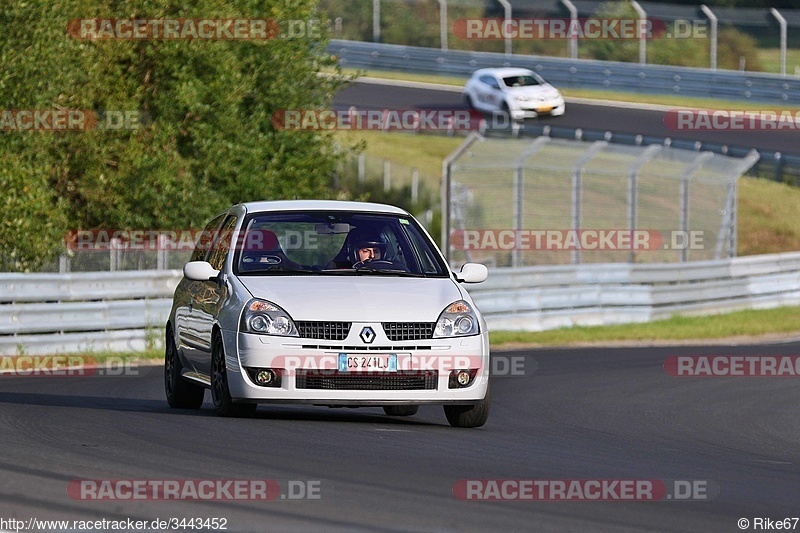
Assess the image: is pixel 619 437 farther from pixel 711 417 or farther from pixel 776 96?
pixel 776 96

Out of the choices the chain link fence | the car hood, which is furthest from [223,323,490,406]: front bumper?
the chain link fence

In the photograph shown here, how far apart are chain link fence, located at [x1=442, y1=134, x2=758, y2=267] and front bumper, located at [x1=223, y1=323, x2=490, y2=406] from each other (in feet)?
49.2

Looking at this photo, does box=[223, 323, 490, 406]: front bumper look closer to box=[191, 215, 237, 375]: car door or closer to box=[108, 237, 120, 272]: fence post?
box=[191, 215, 237, 375]: car door

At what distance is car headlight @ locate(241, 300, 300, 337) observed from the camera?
10336mm

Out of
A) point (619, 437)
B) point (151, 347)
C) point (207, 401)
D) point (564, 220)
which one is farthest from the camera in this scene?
point (564, 220)

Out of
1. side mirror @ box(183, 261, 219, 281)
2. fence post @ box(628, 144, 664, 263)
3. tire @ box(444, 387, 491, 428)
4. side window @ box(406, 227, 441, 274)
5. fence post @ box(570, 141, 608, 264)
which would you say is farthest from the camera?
fence post @ box(628, 144, 664, 263)

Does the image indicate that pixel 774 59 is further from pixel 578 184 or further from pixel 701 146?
pixel 578 184

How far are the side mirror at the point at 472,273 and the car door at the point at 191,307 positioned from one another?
191 cm

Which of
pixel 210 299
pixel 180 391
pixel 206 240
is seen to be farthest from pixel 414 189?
pixel 210 299

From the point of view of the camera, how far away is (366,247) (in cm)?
1141

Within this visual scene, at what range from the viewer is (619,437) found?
37.2 ft

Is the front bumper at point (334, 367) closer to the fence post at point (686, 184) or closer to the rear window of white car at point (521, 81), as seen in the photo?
the fence post at point (686, 184)

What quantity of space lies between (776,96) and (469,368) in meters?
34.8

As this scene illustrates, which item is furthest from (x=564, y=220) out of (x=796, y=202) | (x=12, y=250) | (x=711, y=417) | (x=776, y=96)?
(x=711, y=417)
